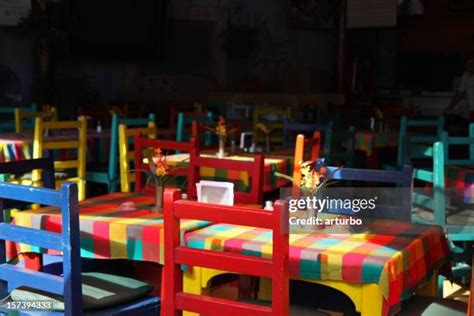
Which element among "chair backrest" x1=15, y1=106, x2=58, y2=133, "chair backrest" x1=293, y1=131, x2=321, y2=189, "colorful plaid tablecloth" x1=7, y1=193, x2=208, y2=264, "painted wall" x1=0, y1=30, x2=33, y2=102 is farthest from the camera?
"painted wall" x1=0, y1=30, x2=33, y2=102

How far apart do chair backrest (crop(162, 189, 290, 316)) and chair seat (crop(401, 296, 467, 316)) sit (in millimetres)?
701

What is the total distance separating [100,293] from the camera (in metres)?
2.67

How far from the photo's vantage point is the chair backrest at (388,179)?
3.18 meters

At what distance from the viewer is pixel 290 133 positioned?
690 cm

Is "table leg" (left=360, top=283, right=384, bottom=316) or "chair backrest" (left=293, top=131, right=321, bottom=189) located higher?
"chair backrest" (left=293, top=131, right=321, bottom=189)

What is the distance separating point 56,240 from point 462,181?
326 centimetres

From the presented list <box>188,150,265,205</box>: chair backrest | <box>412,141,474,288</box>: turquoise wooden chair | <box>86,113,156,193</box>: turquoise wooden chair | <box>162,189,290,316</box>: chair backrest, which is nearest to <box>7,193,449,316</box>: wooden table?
<box>162,189,290,316</box>: chair backrest

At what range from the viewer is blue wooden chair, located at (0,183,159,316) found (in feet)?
7.66

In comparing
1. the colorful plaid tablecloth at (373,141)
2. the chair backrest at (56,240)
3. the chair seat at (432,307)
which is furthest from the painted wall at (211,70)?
the chair seat at (432,307)

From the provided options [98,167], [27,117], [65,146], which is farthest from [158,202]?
[27,117]

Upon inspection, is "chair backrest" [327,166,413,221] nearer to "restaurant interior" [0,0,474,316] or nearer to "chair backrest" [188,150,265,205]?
"restaurant interior" [0,0,474,316]

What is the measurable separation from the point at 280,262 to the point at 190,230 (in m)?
0.67

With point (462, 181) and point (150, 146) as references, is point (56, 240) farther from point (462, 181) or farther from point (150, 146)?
point (462, 181)

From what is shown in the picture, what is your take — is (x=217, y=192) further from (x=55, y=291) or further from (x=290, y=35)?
(x=290, y=35)
